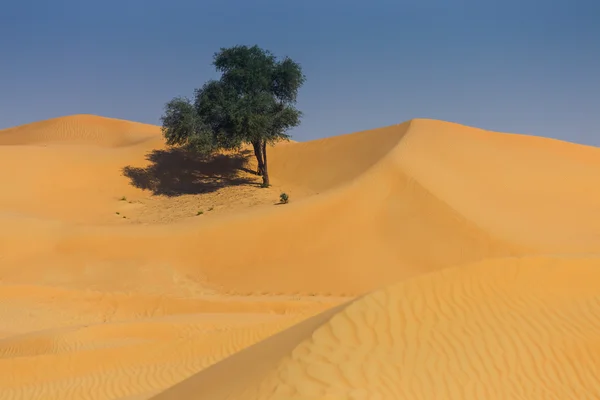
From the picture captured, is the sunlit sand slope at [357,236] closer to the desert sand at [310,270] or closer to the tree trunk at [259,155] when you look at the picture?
the desert sand at [310,270]

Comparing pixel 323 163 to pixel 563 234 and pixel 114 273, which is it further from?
pixel 114 273

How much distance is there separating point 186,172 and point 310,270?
41.8ft

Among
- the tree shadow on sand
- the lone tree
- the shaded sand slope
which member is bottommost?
the shaded sand slope

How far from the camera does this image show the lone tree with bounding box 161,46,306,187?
23.3m

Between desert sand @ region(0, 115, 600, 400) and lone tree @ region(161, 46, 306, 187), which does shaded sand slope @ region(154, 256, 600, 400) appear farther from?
lone tree @ region(161, 46, 306, 187)

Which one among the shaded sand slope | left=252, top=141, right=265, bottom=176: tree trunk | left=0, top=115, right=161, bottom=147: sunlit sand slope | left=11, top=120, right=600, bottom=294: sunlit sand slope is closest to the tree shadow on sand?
left=252, top=141, right=265, bottom=176: tree trunk

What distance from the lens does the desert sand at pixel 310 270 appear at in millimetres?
5777

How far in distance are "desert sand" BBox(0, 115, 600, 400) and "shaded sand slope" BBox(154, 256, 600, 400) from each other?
23 mm

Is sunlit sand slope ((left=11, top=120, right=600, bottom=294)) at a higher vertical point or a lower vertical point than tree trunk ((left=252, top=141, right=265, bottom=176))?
lower

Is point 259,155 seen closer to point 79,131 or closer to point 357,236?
point 357,236

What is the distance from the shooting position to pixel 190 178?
26.3 metres

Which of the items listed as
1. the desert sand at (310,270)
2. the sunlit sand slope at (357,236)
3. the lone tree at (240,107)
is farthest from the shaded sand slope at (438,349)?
the lone tree at (240,107)

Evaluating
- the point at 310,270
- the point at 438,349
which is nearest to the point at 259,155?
the point at 310,270

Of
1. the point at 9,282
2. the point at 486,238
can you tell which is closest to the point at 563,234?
the point at 486,238
